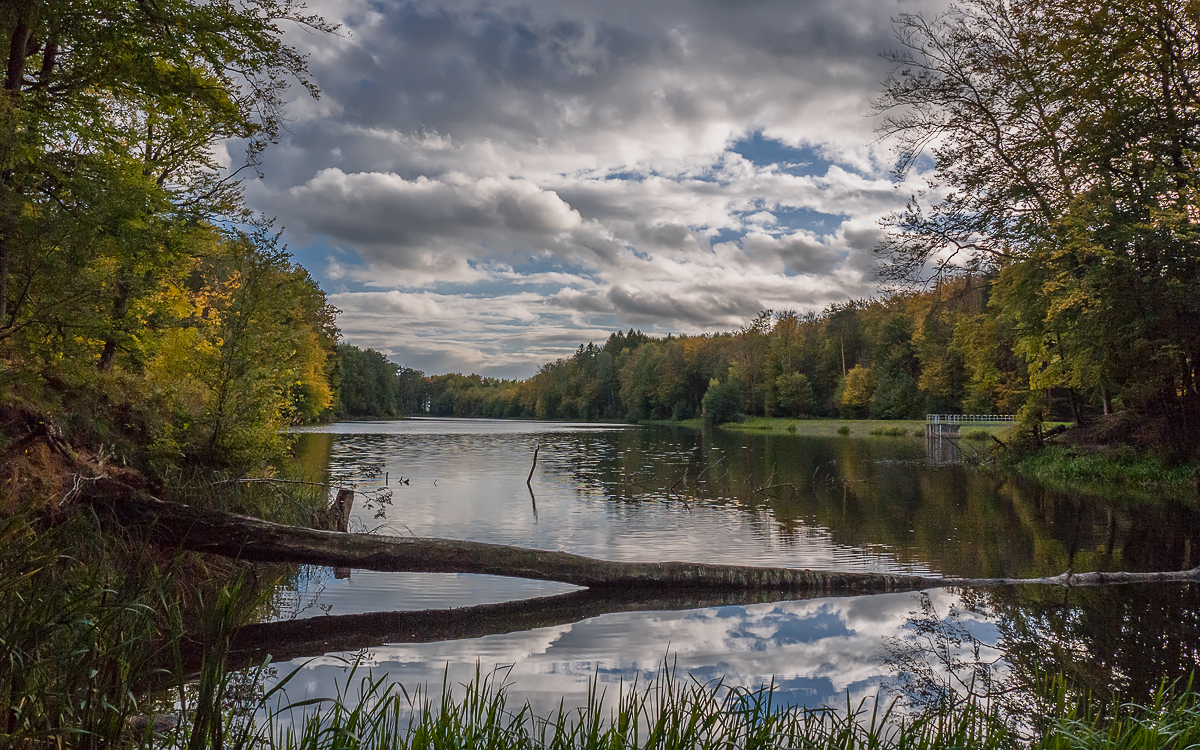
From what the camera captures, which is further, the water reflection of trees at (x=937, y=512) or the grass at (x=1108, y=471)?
the grass at (x=1108, y=471)

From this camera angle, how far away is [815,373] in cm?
8850

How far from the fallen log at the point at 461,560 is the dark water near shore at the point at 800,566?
0.32 meters

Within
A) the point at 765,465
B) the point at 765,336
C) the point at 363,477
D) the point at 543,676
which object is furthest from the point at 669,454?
the point at 765,336

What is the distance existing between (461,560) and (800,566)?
225 inches

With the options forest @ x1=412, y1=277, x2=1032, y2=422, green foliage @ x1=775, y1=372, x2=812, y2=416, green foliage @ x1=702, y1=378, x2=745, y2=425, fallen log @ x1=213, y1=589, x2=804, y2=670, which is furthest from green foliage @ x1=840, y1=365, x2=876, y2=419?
fallen log @ x1=213, y1=589, x2=804, y2=670

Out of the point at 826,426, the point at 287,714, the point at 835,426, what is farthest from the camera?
the point at 826,426

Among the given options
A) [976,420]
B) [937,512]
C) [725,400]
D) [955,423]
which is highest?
[725,400]

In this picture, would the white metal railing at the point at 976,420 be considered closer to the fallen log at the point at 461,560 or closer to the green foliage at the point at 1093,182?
the green foliage at the point at 1093,182

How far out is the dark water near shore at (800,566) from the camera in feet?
22.4

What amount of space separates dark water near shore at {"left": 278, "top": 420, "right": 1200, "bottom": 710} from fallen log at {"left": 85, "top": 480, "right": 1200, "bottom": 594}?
323 millimetres

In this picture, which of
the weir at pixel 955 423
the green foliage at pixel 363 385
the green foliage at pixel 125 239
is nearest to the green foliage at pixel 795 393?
the weir at pixel 955 423

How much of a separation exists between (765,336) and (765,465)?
66.7 meters

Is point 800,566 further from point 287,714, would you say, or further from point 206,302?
point 206,302

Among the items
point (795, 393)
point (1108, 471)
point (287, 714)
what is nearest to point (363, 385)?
point (795, 393)
